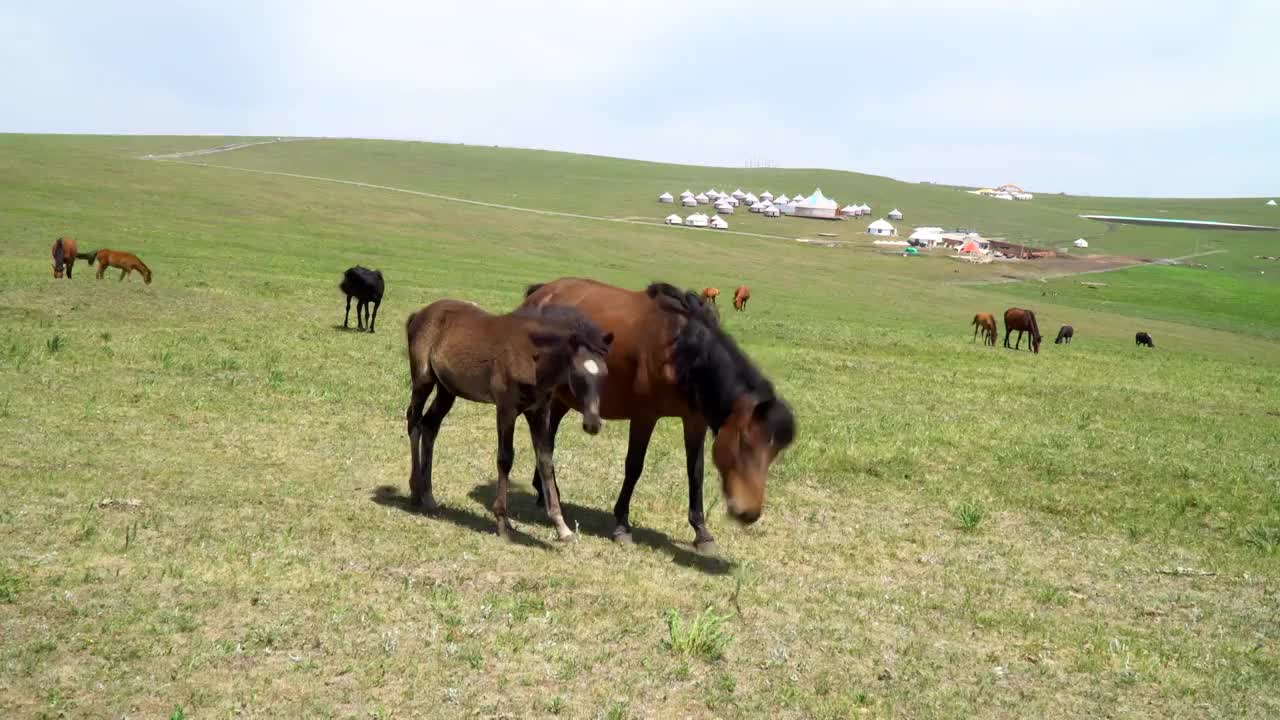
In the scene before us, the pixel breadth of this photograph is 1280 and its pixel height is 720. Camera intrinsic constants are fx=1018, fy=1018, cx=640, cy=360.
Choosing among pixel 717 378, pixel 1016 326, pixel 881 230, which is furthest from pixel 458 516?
pixel 881 230

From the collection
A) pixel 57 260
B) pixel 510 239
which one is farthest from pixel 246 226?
pixel 57 260

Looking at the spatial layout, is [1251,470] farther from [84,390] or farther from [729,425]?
Answer: [84,390]

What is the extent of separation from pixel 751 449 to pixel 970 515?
4302mm

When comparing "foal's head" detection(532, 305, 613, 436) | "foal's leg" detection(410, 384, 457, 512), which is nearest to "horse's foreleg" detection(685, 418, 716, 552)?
"foal's head" detection(532, 305, 613, 436)

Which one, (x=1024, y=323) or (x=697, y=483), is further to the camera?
(x=1024, y=323)

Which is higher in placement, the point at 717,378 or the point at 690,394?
the point at 717,378

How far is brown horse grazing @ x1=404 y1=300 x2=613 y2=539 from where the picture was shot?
405 inches

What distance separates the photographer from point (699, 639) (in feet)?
24.6

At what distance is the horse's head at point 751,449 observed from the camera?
9523 millimetres

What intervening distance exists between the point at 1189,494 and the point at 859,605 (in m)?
7.59

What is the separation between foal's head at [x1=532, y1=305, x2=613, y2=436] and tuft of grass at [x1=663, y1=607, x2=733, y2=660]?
2508mm

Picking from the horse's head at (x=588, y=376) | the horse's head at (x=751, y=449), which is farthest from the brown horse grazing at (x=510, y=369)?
the horse's head at (x=751, y=449)

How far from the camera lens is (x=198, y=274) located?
34.5 meters

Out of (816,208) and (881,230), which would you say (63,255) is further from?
(816,208)
